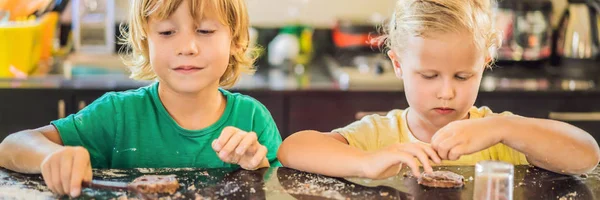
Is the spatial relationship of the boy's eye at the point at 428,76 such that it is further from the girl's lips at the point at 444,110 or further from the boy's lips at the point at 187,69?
the boy's lips at the point at 187,69

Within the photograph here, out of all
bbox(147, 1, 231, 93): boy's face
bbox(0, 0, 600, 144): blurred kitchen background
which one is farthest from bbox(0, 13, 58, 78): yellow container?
bbox(147, 1, 231, 93): boy's face

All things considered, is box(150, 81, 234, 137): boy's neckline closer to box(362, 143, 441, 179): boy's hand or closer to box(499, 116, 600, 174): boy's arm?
box(362, 143, 441, 179): boy's hand

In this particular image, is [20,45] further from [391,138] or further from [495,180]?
[495,180]

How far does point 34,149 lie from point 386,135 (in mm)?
623

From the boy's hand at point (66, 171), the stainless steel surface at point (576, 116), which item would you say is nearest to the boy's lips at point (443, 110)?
the boy's hand at point (66, 171)

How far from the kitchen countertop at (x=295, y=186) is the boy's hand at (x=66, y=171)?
2 cm

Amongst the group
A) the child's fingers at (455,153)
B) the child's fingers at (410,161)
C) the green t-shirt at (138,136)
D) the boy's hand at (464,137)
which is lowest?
the green t-shirt at (138,136)

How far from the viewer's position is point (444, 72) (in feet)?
4.21

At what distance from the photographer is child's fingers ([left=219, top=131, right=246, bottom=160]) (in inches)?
44.7

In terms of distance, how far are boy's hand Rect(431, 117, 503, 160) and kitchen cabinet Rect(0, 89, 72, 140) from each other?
1723 mm

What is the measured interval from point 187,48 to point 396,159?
431 millimetres

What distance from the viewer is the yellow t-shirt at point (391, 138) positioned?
4.60 feet

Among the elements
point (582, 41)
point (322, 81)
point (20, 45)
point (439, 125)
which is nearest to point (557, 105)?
point (582, 41)

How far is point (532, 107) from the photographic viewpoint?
8.79 feet
